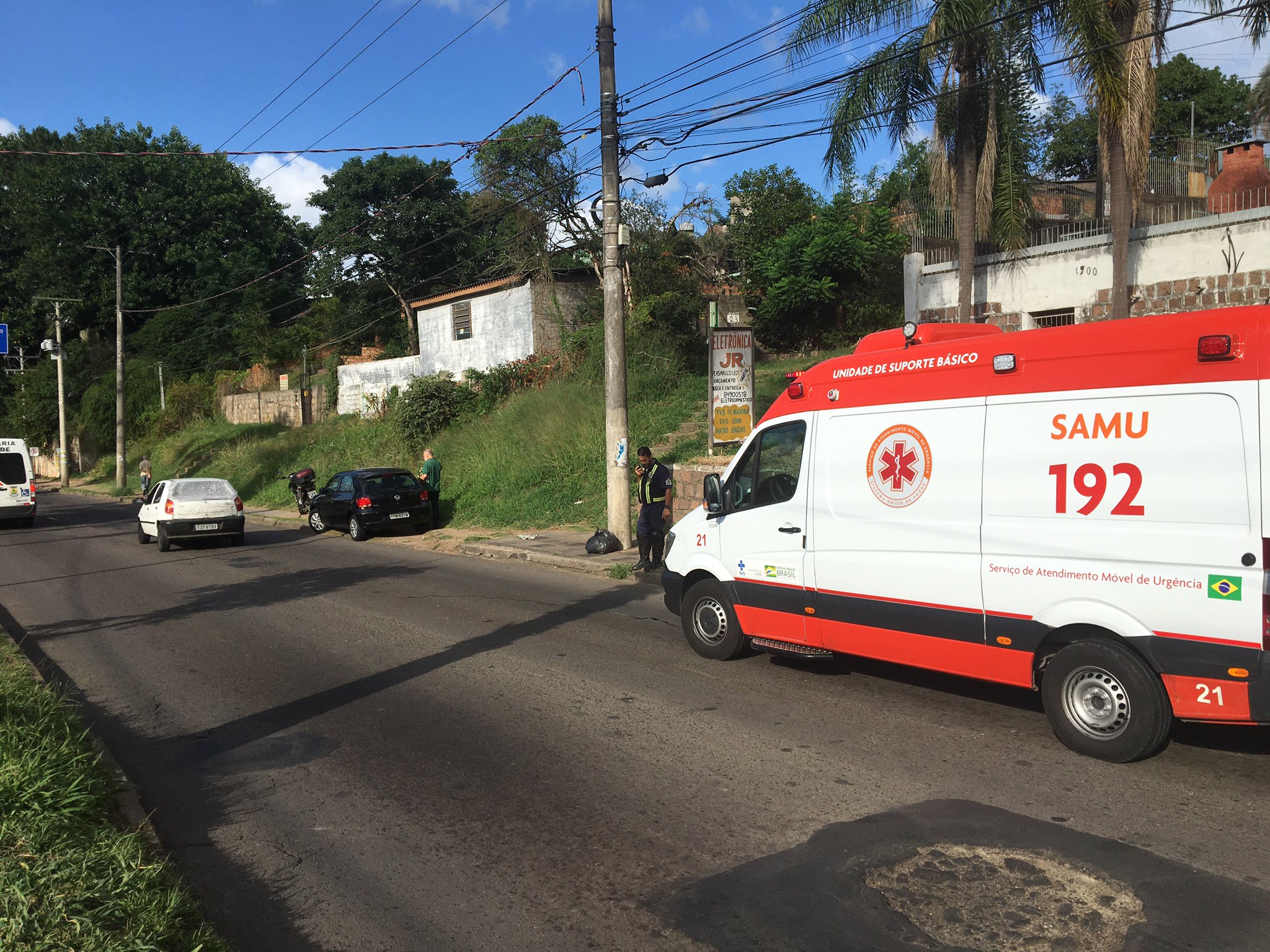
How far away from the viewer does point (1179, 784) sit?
5.04 m

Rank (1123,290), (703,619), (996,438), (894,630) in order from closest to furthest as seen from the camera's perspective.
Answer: (996,438) < (894,630) < (703,619) < (1123,290)

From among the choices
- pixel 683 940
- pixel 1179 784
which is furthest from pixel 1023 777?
pixel 683 940

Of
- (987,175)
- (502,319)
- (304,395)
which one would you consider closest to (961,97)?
(987,175)

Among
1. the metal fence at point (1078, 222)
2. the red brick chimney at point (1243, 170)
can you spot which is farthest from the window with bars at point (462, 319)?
the red brick chimney at point (1243, 170)

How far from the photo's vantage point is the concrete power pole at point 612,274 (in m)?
14.4

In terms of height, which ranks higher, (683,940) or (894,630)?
(894,630)

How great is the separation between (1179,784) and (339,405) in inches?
1393

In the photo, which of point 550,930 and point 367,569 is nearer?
point 550,930

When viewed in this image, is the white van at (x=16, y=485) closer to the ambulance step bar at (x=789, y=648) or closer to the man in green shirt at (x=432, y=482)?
the man in green shirt at (x=432, y=482)

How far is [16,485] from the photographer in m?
25.0

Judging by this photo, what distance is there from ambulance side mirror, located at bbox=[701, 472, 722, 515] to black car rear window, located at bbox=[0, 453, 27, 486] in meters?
24.0

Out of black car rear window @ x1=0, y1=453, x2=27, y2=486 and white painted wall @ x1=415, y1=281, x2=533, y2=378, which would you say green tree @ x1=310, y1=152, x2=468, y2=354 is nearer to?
white painted wall @ x1=415, y1=281, x2=533, y2=378

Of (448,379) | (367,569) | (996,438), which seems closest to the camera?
(996,438)

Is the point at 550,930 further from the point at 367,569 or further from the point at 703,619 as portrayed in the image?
the point at 367,569
